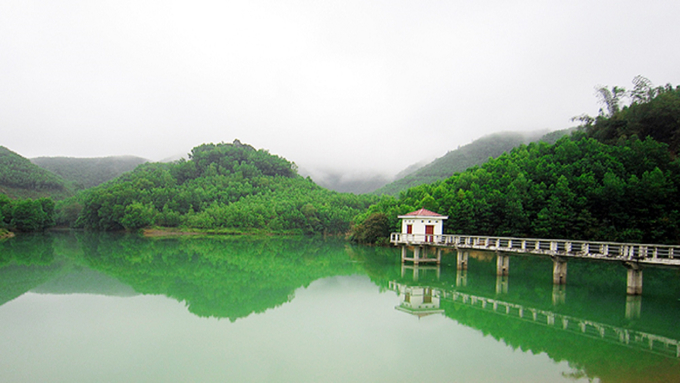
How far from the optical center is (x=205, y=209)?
81688 mm

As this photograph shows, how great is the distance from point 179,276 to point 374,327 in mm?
14392

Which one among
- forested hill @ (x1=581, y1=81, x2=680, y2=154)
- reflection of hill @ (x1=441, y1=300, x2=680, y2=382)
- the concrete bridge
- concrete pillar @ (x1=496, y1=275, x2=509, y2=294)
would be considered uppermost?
forested hill @ (x1=581, y1=81, x2=680, y2=154)

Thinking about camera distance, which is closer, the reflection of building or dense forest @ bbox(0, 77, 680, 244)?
the reflection of building

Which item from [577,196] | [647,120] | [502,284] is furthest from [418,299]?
[647,120]

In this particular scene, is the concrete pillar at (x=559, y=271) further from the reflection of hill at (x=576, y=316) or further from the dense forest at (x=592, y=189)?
the dense forest at (x=592, y=189)

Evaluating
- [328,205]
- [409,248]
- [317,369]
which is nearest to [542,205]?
[409,248]

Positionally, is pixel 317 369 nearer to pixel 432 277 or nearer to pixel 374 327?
pixel 374 327

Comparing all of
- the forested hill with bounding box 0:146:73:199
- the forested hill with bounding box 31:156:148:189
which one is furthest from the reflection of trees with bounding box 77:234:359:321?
the forested hill with bounding box 31:156:148:189

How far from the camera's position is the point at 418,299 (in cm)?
1784

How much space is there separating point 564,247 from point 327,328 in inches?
592

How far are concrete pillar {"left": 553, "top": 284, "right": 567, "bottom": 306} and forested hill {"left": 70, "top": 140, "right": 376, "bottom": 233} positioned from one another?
5997cm

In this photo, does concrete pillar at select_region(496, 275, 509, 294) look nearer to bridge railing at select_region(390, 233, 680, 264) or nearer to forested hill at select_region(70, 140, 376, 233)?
bridge railing at select_region(390, 233, 680, 264)

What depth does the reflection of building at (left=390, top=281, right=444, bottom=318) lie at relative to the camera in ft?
51.2

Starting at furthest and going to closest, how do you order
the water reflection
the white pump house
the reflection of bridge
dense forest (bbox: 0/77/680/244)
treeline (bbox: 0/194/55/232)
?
treeline (bbox: 0/194/55/232) → dense forest (bbox: 0/77/680/244) → the white pump house → the reflection of bridge → the water reflection
